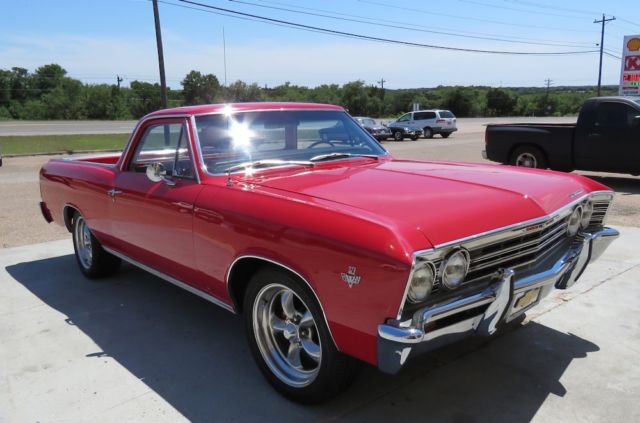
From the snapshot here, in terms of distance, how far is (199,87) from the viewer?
4541 centimetres

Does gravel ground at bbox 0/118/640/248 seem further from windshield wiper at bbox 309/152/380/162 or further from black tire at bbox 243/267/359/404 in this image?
black tire at bbox 243/267/359/404

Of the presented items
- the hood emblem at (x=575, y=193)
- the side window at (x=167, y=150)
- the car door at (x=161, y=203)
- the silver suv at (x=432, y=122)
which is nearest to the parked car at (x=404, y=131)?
the silver suv at (x=432, y=122)

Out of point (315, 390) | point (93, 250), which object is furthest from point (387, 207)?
point (93, 250)

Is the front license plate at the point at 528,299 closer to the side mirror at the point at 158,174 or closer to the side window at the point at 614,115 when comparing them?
the side mirror at the point at 158,174

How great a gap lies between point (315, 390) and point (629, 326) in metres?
2.55

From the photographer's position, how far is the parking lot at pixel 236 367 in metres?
2.95

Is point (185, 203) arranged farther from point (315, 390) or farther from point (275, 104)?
point (315, 390)

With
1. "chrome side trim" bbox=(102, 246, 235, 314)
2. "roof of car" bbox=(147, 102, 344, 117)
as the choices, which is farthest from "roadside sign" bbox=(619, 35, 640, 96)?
"chrome side trim" bbox=(102, 246, 235, 314)

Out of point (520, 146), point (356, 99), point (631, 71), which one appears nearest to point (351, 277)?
point (520, 146)

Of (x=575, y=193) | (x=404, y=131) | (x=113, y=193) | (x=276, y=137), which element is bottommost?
(x=404, y=131)

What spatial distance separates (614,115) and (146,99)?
257 ft

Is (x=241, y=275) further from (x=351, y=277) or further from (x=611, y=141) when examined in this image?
(x=611, y=141)

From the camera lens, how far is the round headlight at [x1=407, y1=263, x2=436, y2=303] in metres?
2.35

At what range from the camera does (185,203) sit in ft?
11.6
